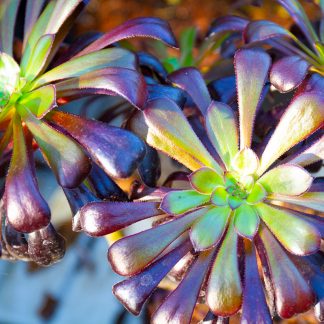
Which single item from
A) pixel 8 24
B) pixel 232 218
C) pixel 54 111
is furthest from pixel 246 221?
pixel 8 24

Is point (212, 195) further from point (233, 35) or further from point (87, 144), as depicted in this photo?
point (233, 35)

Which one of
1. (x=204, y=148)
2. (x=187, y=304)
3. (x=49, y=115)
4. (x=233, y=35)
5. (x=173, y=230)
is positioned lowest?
(x=187, y=304)

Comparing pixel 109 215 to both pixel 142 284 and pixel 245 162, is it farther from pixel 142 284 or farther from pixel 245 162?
pixel 245 162

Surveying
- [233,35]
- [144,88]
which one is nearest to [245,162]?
[144,88]

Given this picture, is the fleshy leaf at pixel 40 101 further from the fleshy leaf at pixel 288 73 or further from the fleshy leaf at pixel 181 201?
the fleshy leaf at pixel 288 73

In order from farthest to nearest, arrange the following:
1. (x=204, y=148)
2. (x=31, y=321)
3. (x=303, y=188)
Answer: (x=31, y=321) → (x=204, y=148) → (x=303, y=188)

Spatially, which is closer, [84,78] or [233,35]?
[84,78]

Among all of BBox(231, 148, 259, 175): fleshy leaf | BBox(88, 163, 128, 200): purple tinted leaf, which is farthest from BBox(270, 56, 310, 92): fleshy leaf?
BBox(88, 163, 128, 200): purple tinted leaf

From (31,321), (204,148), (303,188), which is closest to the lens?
(303,188)
